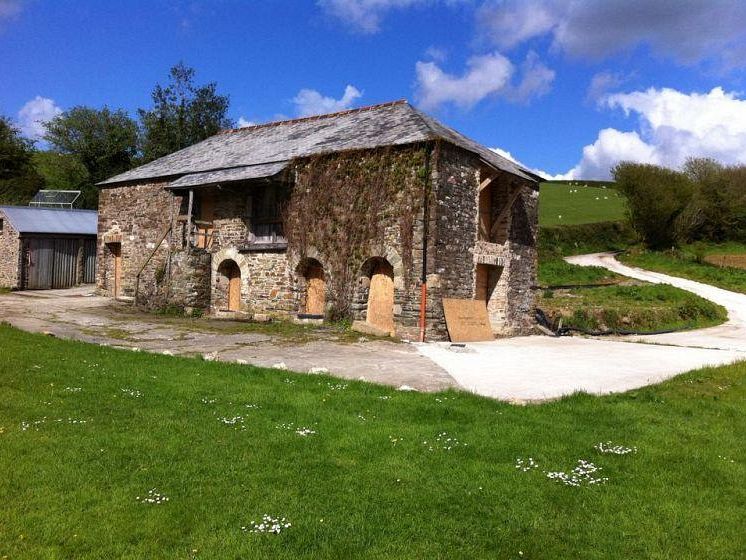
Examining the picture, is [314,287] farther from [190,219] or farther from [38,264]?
[38,264]

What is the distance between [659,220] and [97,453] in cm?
4302

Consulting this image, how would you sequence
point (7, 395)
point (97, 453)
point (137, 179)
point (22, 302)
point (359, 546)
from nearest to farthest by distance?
point (359, 546) → point (97, 453) → point (7, 395) → point (22, 302) → point (137, 179)

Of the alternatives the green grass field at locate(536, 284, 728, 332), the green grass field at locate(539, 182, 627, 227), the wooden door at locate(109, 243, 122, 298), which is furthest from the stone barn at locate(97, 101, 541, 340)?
the green grass field at locate(539, 182, 627, 227)

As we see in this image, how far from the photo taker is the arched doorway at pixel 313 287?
17.4m

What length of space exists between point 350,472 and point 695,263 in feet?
128

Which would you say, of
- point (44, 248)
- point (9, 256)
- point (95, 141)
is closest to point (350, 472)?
point (44, 248)

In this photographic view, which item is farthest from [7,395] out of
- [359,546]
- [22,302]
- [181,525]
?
[22,302]

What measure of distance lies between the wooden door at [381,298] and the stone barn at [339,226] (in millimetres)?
41

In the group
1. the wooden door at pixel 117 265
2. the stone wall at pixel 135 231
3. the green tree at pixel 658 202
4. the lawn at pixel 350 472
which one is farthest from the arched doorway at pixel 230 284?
the green tree at pixel 658 202

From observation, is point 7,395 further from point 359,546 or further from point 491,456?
point 491,456

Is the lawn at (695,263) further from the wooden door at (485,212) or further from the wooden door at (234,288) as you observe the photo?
the wooden door at (234,288)

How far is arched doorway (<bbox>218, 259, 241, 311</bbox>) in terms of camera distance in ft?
64.1

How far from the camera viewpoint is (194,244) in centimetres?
1998

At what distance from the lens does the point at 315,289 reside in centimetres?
1753
